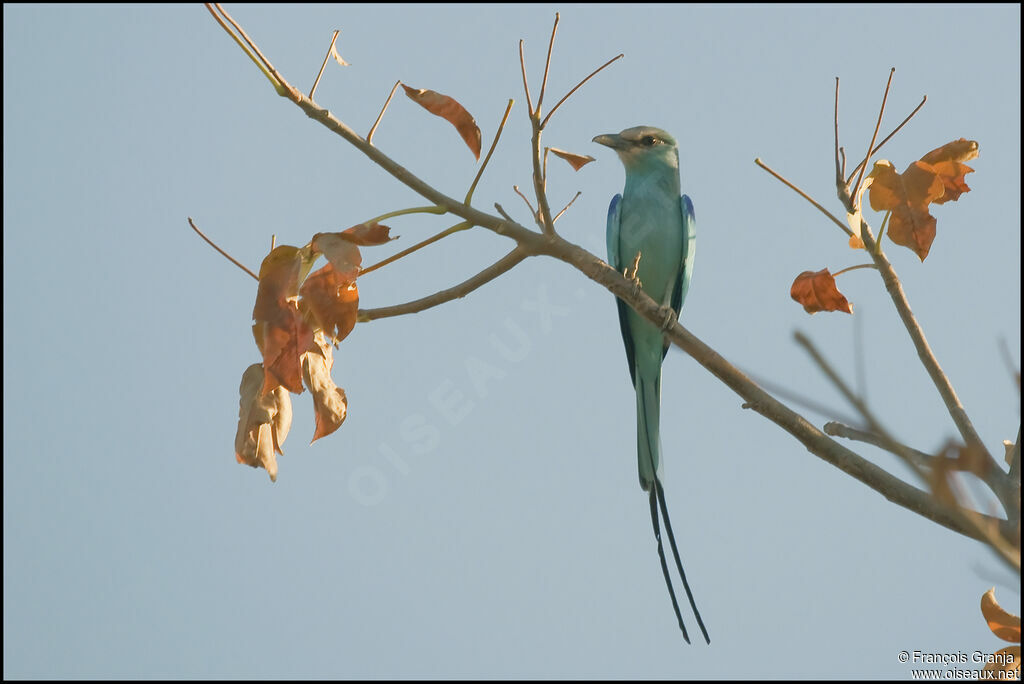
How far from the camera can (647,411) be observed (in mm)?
4172

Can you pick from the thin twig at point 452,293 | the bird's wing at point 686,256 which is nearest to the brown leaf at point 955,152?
the thin twig at point 452,293

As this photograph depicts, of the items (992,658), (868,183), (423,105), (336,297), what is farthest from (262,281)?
(992,658)

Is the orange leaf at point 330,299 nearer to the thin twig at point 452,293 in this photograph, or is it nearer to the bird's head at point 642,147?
the thin twig at point 452,293

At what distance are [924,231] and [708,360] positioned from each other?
2.00 feet

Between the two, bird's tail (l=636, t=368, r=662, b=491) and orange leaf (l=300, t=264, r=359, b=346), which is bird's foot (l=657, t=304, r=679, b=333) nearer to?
orange leaf (l=300, t=264, r=359, b=346)

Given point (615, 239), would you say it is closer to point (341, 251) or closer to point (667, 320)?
point (667, 320)

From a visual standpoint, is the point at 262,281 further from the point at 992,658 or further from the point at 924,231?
the point at 992,658

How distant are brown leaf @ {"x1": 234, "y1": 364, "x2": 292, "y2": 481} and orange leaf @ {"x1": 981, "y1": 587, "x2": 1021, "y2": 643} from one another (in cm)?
171

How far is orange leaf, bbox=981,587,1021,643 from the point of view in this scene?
221 cm

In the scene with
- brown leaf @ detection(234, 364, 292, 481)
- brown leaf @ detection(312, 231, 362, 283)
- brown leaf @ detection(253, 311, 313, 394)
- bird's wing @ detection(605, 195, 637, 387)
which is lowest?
brown leaf @ detection(234, 364, 292, 481)

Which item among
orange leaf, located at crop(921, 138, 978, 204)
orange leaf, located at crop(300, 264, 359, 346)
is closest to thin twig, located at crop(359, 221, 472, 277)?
orange leaf, located at crop(300, 264, 359, 346)

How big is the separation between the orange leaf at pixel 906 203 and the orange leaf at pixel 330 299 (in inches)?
50.7

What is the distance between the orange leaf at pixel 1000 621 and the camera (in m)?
2.21

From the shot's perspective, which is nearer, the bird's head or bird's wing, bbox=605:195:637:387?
bird's wing, bbox=605:195:637:387
